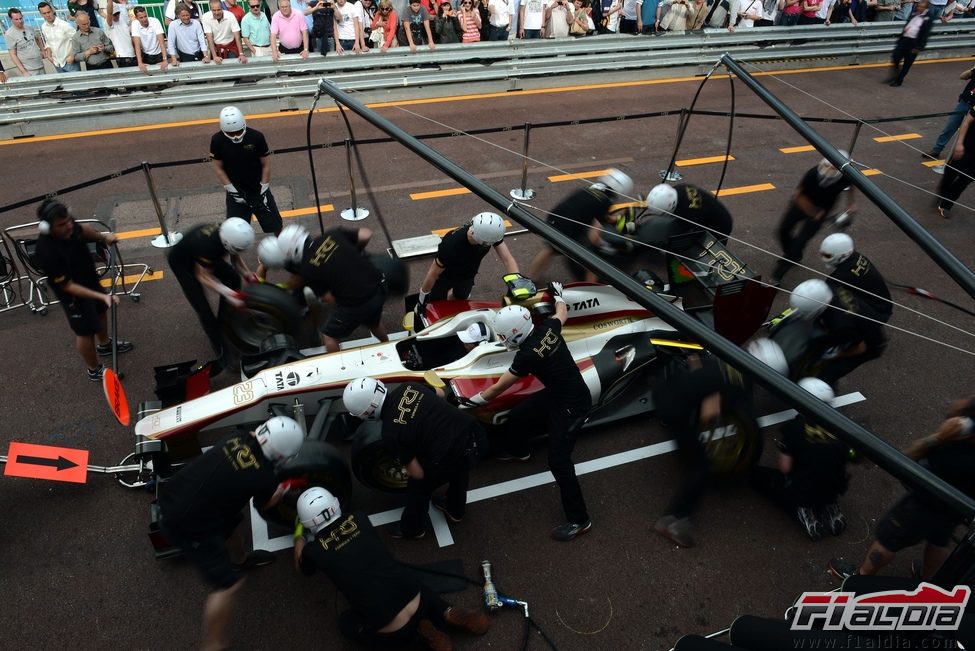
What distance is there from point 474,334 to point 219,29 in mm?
9661

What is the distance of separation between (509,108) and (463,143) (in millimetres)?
1798

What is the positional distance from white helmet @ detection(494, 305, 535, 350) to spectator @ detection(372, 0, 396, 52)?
367 inches

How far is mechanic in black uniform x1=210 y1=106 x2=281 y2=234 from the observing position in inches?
275

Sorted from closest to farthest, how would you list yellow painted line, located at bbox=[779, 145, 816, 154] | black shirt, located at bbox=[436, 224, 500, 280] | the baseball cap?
the baseball cap → black shirt, located at bbox=[436, 224, 500, 280] → yellow painted line, located at bbox=[779, 145, 816, 154]

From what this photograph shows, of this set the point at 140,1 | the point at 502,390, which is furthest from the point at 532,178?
the point at 140,1

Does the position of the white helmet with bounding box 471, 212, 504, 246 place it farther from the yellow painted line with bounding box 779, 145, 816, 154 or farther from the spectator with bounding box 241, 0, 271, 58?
the spectator with bounding box 241, 0, 271, 58

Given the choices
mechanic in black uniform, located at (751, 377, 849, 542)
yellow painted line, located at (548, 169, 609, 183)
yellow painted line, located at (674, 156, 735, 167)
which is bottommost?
mechanic in black uniform, located at (751, 377, 849, 542)

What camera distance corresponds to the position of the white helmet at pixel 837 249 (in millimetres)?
5914

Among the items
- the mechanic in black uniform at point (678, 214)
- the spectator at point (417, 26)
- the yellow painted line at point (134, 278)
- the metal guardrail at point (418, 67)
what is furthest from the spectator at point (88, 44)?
the mechanic in black uniform at point (678, 214)

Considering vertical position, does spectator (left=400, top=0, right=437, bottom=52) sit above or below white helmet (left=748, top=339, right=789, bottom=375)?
above

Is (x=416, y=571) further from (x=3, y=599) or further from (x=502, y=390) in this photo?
(x=3, y=599)

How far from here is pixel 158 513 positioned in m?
4.51

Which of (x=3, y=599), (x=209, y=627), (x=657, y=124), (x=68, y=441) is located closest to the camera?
(x=209, y=627)

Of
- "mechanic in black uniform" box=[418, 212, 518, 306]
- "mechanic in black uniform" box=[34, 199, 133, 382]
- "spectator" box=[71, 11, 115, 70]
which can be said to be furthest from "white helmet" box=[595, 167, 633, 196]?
"spectator" box=[71, 11, 115, 70]
